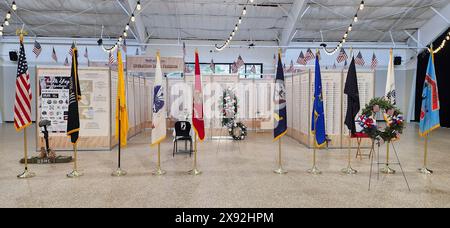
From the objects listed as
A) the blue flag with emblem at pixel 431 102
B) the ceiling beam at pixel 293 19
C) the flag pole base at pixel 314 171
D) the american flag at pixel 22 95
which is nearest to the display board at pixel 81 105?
the american flag at pixel 22 95

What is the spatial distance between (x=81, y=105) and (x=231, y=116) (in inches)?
181

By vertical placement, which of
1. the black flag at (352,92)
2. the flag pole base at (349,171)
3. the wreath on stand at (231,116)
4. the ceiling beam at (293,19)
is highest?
the ceiling beam at (293,19)

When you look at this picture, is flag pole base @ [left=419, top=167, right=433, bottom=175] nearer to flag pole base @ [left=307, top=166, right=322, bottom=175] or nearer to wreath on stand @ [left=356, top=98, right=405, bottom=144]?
wreath on stand @ [left=356, top=98, right=405, bottom=144]

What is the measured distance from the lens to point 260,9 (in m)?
14.4

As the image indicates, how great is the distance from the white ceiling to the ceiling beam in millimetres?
210

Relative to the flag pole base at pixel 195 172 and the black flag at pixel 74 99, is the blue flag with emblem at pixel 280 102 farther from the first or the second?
the black flag at pixel 74 99

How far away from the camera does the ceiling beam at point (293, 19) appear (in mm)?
13281

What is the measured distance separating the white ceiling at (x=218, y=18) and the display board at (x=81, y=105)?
18.6 ft

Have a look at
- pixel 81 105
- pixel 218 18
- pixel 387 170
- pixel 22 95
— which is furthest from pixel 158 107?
pixel 218 18

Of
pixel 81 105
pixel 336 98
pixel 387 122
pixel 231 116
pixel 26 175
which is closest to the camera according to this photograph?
pixel 387 122

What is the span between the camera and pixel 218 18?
1527cm

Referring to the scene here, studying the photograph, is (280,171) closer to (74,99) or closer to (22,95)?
(74,99)
